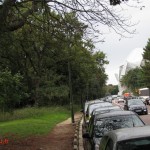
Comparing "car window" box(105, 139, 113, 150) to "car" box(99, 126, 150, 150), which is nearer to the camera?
"car" box(99, 126, 150, 150)

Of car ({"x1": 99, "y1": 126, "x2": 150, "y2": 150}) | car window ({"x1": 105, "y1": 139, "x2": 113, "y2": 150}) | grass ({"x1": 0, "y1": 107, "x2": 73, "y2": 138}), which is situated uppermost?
car ({"x1": 99, "y1": 126, "x2": 150, "y2": 150})

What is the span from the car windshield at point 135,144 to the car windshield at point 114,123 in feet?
16.6

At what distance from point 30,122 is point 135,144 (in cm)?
2770

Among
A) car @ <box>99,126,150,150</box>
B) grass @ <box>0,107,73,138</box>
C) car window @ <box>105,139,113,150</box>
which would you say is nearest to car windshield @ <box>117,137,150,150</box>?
car @ <box>99,126,150,150</box>

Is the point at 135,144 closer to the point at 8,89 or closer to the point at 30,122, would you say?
the point at 8,89

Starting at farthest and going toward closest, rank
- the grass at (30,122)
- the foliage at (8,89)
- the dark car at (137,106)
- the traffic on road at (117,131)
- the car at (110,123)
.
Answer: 1. the dark car at (137,106)
2. the foliage at (8,89)
3. the grass at (30,122)
4. the car at (110,123)
5. the traffic on road at (117,131)

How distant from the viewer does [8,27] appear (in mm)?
16766

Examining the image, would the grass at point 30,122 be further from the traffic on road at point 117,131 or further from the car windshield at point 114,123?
the car windshield at point 114,123

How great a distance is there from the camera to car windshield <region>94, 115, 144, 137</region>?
40.0ft

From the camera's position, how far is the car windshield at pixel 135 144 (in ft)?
22.6

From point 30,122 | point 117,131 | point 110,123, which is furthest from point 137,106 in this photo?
point 117,131

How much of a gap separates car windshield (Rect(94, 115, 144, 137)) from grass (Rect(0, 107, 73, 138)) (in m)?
11.6

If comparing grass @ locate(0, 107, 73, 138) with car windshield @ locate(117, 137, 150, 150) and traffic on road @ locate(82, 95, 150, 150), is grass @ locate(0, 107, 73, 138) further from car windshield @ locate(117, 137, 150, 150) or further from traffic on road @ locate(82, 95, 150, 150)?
car windshield @ locate(117, 137, 150, 150)

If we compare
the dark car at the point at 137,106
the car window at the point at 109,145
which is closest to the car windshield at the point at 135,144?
the car window at the point at 109,145
